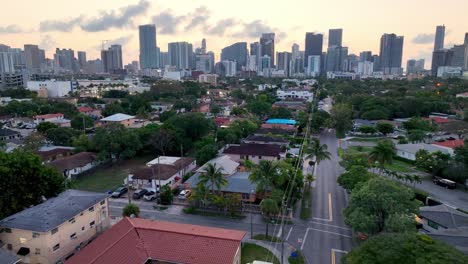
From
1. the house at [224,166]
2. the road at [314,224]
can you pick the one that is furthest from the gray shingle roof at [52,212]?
the house at [224,166]

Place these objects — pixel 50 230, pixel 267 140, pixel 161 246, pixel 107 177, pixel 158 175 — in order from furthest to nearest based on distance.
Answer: pixel 267 140
pixel 107 177
pixel 158 175
pixel 50 230
pixel 161 246

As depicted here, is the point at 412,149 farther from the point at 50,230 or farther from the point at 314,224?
the point at 50,230

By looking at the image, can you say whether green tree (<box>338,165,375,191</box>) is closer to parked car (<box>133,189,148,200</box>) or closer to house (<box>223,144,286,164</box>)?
house (<box>223,144,286,164</box>)

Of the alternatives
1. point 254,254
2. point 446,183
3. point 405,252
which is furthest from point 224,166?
point 446,183

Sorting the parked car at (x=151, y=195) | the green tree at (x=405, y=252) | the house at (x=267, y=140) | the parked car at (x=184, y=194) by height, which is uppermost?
the green tree at (x=405, y=252)

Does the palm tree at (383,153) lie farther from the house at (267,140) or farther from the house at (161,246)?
the house at (161,246)

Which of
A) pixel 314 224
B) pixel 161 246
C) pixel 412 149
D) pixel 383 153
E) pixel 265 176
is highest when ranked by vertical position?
pixel 383 153
